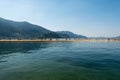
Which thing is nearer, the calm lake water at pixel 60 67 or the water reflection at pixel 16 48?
the calm lake water at pixel 60 67

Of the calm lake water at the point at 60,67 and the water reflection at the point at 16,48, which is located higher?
the water reflection at the point at 16,48

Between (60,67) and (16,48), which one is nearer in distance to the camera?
(60,67)

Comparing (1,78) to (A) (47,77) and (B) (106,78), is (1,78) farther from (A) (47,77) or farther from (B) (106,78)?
(B) (106,78)

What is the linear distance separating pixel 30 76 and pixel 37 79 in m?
1.46

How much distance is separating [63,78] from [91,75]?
368cm

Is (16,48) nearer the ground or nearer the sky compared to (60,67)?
nearer the sky

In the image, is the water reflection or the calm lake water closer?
the calm lake water

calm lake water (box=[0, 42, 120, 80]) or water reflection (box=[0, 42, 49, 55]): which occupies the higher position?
water reflection (box=[0, 42, 49, 55])

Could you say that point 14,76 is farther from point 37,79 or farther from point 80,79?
point 80,79

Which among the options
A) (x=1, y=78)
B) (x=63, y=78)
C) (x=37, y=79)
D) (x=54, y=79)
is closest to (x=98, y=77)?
(x=63, y=78)

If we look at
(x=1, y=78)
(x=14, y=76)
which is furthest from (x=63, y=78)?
(x=1, y=78)

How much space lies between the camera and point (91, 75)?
53.8 feet

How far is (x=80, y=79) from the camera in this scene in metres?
15.0

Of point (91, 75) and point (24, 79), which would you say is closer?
point (24, 79)
